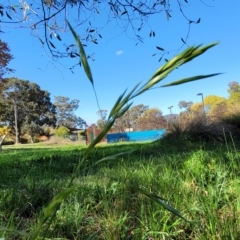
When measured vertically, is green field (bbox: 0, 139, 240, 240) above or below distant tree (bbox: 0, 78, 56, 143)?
below

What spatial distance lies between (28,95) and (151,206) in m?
46.3

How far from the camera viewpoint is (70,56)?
102 inches

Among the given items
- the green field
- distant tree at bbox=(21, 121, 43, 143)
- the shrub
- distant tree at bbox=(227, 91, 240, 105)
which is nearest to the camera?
the green field

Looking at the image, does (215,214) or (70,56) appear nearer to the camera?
(215,214)

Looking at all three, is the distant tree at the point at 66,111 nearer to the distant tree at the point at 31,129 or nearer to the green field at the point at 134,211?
the distant tree at the point at 31,129

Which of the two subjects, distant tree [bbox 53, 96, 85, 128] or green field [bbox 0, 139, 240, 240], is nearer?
green field [bbox 0, 139, 240, 240]

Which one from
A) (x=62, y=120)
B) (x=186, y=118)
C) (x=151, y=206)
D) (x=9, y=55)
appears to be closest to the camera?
(x=151, y=206)

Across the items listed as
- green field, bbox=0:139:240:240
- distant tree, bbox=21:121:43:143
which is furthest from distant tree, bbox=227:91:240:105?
distant tree, bbox=21:121:43:143

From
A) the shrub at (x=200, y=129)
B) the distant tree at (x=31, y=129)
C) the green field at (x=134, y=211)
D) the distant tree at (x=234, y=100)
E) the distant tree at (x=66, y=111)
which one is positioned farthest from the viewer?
the distant tree at (x=66, y=111)

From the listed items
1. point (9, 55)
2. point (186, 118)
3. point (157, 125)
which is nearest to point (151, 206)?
point (186, 118)

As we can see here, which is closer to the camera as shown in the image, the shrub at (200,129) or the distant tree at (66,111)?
the shrub at (200,129)

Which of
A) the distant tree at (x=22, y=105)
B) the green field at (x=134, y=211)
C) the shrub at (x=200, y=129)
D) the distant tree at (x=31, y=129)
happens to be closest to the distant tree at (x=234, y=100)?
the shrub at (x=200, y=129)

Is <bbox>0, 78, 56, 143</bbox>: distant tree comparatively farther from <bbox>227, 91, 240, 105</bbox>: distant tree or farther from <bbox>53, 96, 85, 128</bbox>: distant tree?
<bbox>227, 91, 240, 105</bbox>: distant tree

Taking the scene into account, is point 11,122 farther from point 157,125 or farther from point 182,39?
point 182,39
